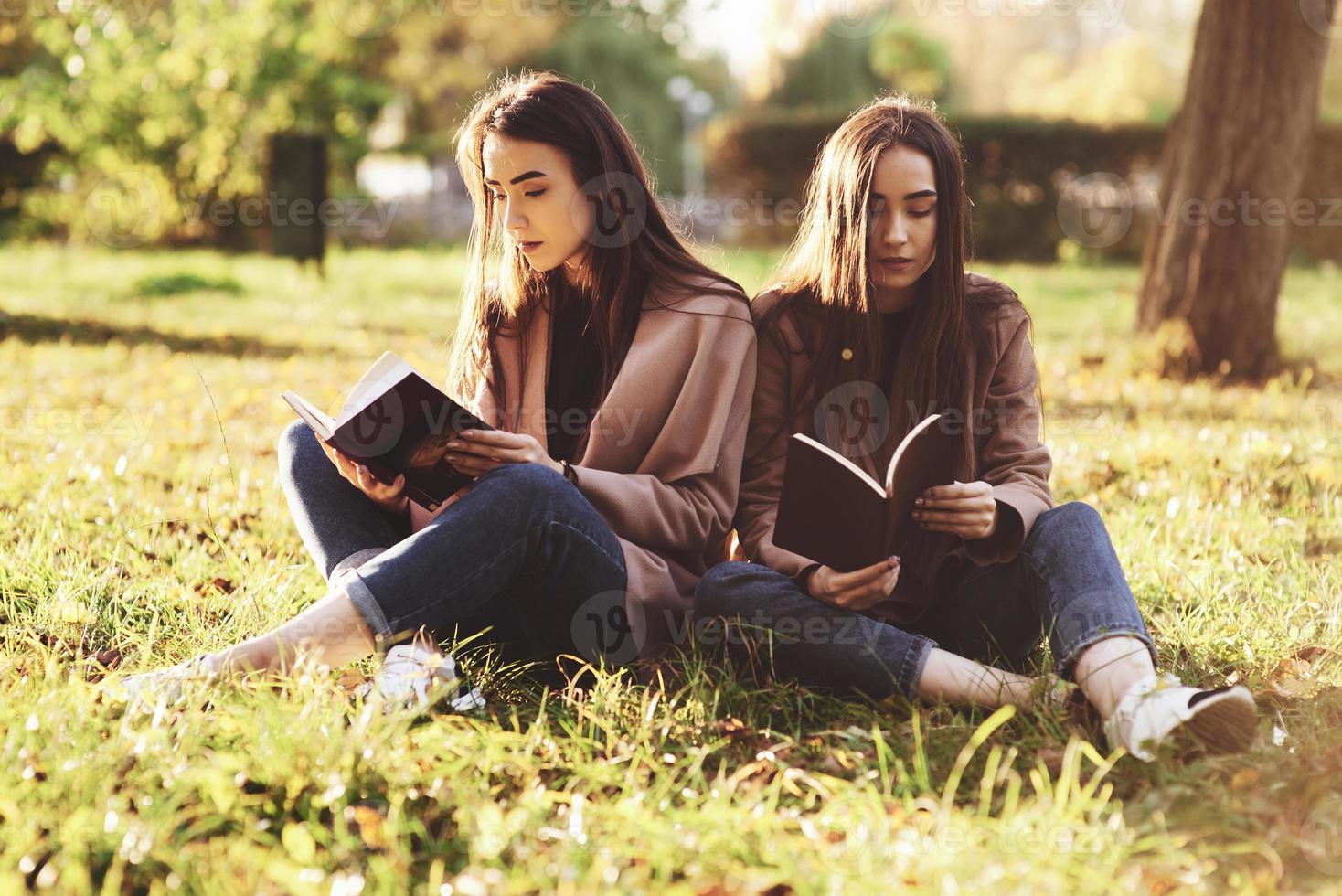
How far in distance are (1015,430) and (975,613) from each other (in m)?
0.45

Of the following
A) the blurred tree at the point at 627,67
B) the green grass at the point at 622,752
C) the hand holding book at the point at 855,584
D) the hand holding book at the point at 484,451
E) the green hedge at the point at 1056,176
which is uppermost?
the blurred tree at the point at 627,67

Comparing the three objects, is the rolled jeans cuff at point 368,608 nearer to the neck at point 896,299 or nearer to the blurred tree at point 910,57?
the neck at point 896,299

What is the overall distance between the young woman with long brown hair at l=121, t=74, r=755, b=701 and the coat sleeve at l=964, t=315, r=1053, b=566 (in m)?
0.58

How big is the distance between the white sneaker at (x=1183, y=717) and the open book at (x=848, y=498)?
55 centimetres

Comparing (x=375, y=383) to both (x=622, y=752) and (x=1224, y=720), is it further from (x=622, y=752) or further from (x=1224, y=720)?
(x=1224, y=720)

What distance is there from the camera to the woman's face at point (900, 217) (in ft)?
9.36

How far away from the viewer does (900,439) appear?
2.95 m

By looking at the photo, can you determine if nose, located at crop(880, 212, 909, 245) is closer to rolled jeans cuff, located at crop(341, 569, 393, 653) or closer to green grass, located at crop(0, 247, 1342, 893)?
green grass, located at crop(0, 247, 1342, 893)

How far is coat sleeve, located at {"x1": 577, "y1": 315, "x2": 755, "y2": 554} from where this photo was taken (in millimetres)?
2785

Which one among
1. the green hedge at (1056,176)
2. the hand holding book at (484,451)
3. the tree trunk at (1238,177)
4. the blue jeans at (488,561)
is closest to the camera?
the blue jeans at (488,561)

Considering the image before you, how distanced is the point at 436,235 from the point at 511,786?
1702 cm

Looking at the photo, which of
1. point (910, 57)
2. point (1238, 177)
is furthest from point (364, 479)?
point (910, 57)

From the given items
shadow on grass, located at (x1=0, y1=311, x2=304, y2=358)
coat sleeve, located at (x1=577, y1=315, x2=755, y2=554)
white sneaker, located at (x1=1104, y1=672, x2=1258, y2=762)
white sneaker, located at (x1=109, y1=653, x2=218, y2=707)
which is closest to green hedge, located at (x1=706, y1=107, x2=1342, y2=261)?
shadow on grass, located at (x1=0, y1=311, x2=304, y2=358)

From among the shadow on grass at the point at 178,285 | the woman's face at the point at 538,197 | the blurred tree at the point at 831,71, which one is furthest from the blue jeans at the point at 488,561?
the blurred tree at the point at 831,71
